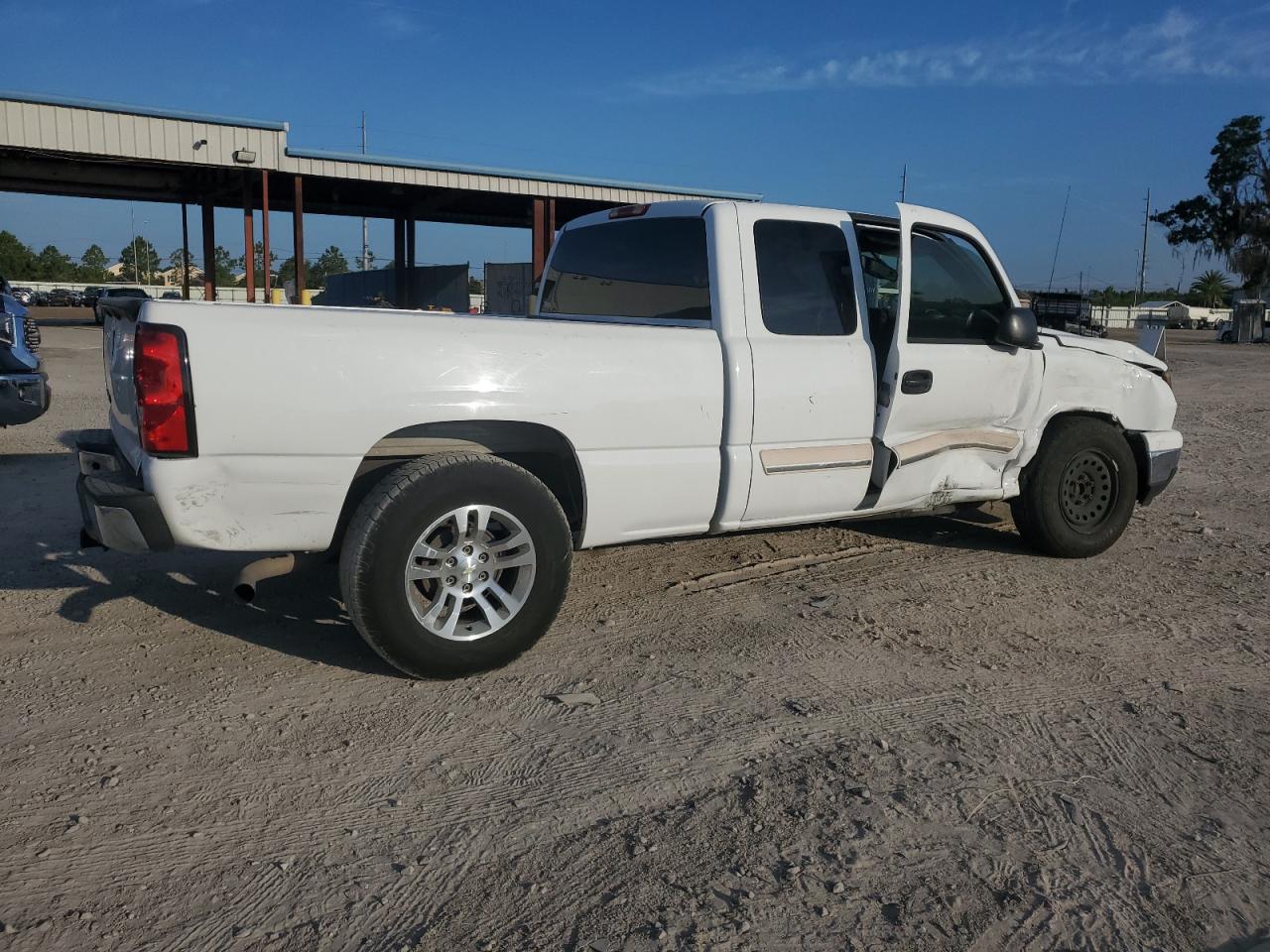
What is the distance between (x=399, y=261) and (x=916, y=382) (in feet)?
92.0

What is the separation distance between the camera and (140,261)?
373 ft

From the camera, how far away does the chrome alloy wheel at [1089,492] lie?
5879mm

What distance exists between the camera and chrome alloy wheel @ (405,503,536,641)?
3.92 meters

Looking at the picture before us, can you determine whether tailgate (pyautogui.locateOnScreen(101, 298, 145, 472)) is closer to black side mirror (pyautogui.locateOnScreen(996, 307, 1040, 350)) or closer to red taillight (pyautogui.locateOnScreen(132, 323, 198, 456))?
red taillight (pyautogui.locateOnScreen(132, 323, 198, 456))

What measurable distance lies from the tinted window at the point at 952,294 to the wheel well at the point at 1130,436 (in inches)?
30.2

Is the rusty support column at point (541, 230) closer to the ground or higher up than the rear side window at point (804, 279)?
higher up

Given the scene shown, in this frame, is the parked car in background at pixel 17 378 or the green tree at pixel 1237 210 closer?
the parked car in background at pixel 17 378

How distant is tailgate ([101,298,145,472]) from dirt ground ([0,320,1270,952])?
3.06 feet

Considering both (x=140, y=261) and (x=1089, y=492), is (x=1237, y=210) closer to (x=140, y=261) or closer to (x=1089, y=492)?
(x=1089, y=492)

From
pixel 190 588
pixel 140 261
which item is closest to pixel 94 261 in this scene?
pixel 140 261

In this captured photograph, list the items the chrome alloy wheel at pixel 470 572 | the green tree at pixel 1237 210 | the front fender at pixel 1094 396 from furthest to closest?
the green tree at pixel 1237 210 < the front fender at pixel 1094 396 < the chrome alloy wheel at pixel 470 572

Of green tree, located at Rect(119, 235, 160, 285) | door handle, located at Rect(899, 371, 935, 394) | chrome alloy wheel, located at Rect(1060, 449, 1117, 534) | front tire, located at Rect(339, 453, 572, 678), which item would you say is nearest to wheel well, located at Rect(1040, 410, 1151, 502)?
chrome alloy wheel, located at Rect(1060, 449, 1117, 534)

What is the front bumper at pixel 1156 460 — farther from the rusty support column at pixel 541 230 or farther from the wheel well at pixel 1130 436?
the rusty support column at pixel 541 230

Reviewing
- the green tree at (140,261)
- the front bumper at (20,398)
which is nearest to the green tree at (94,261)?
the green tree at (140,261)
